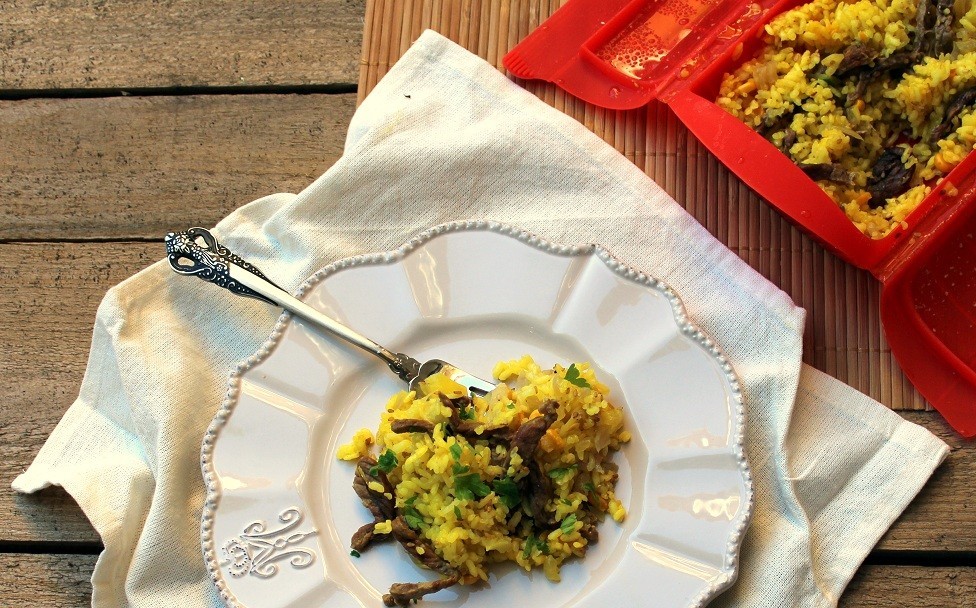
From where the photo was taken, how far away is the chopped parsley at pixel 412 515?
1556 millimetres

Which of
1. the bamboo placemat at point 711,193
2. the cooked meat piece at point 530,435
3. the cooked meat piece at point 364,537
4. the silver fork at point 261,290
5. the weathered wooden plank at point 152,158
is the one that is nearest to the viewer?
the cooked meat piece at point 530,435

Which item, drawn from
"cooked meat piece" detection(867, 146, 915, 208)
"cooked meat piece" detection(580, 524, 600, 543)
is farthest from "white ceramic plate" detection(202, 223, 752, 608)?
"cooked meat piece" detection(867, 146, 915, 208)

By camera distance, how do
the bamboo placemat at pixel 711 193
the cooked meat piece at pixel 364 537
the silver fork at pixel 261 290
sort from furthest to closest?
the bamboo placemat at pixel 711 193 → the silver fork at pixel 261 290 → the cooked meat piece at pixel 364 537

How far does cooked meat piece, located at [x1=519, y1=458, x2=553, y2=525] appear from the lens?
59.4 inches

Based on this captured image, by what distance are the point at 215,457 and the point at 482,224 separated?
0.66 metres

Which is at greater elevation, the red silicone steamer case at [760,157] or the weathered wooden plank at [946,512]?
the red silicone steamer case at [760,157]

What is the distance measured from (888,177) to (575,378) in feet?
2.65

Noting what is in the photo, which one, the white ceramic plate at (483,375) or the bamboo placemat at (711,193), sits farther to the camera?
the bamboo placemat at (711,193)

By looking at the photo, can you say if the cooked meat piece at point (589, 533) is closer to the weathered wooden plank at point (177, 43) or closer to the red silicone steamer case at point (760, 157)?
the red silicone steamer case at point (760, 157)

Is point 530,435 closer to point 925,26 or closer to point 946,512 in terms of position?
point 946,512

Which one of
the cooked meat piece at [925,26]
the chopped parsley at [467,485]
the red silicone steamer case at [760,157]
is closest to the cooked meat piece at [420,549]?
the chopped parsley at [467,485]

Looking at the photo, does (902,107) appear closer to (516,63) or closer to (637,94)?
(637,94)

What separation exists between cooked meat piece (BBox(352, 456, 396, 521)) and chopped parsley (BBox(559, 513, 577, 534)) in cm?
30

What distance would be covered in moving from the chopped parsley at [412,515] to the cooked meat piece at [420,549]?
0.01 meters
